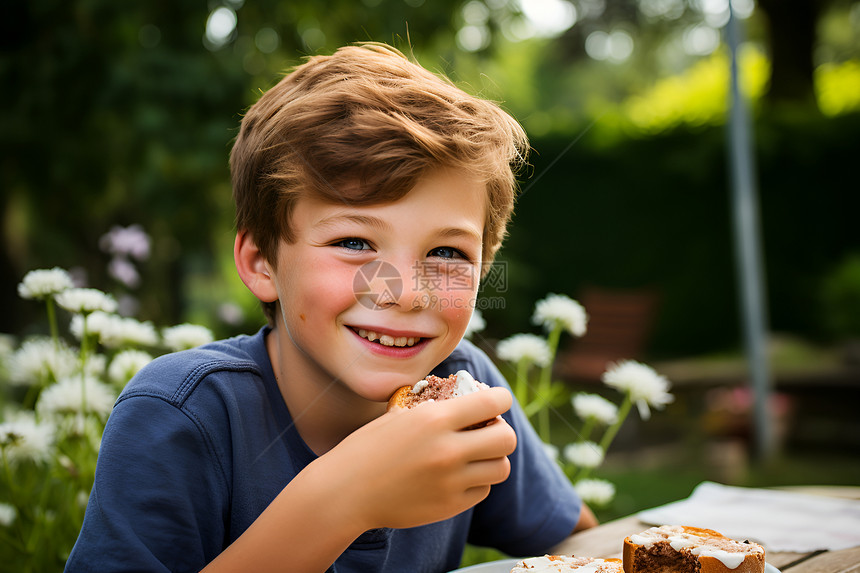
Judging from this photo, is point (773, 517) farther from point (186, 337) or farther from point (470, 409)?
point (186, 337)

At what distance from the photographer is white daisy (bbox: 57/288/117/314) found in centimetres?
160

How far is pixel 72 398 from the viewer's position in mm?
1669

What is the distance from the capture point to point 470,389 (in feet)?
3.54

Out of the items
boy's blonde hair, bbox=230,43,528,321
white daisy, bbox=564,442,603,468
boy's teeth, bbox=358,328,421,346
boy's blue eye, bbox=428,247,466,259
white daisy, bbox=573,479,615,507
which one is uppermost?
boy's blonde hair, bbox=230,43,528,321

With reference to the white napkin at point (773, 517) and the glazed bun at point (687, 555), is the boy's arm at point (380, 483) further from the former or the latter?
the white napkin at point (773, 517)

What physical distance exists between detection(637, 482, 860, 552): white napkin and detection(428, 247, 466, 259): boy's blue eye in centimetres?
70

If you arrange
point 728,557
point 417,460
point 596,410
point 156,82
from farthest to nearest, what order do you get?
point 156,82, point 596,410, point 728,557, point 417,460

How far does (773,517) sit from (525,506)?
51 centimetres

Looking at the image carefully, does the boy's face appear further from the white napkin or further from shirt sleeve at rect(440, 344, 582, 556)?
the white napkin

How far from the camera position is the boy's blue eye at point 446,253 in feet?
3.83

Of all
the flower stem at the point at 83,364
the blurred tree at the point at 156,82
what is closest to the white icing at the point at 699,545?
the flower stem at the point at 83,364

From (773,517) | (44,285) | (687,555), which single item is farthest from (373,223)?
(773,517)

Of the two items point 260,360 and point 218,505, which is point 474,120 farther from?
point 218,505

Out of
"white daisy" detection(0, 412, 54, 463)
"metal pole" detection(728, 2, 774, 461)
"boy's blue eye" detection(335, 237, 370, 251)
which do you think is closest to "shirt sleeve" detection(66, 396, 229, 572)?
"boy's blue eye" detection(335, 237, 370, 251)
